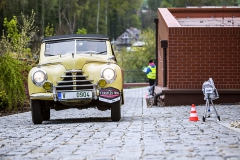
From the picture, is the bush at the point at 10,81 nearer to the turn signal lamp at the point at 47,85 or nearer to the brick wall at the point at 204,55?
the brick wall at the point at 204,55

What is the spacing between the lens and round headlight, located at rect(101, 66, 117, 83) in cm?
1214

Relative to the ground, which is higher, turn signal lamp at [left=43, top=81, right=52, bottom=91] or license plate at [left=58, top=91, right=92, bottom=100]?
turn signal lamp at [left=43, top=81, right=52, bottom=91]

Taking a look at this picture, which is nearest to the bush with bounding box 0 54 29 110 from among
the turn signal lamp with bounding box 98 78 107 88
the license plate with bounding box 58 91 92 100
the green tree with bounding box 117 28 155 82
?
the license plate with bounding box 58 91 92 100

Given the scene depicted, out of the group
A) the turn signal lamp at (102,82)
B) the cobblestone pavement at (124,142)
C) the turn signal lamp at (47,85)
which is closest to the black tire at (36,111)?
the turn signal lamp at (47,85)

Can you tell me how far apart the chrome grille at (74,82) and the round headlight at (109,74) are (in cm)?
A: 28

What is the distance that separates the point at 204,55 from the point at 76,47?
732 cm

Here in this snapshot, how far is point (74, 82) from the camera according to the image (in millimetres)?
12133

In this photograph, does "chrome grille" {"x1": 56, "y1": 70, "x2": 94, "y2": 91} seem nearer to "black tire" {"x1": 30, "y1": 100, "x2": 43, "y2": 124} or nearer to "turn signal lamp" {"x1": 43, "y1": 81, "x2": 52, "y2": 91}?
"turn signal lamp" {"x1": 43, "y1": 81, "x2": 52, "y2": 91}

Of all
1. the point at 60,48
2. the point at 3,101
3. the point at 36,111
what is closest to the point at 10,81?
the point at 3,101

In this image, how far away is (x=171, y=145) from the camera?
7672 millimetres

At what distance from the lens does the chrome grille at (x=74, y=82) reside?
1212cm

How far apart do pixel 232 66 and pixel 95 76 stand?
8.77 metres

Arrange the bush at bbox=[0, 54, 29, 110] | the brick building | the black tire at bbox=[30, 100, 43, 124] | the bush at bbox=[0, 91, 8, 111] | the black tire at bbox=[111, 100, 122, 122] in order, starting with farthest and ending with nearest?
the brick building, the bush at bbox=[0, 91, 8, 111], the bush at bbox=[0, 54, 29, 110], the black tire at bbox=[30, 100, 43, 124], the black tire at bbox=[111, 100, 122, 122]

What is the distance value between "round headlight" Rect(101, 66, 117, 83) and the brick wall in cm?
802
